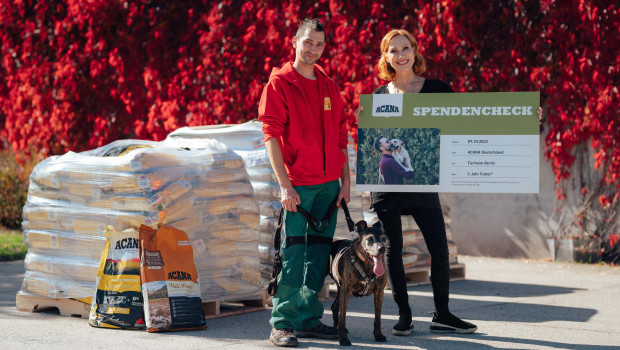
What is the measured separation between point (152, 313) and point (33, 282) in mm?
1405

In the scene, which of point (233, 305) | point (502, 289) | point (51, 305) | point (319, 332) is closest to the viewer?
point (319, 332)

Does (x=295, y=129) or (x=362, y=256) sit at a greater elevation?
(x=295, y=129)

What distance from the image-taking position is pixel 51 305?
595 centimetres

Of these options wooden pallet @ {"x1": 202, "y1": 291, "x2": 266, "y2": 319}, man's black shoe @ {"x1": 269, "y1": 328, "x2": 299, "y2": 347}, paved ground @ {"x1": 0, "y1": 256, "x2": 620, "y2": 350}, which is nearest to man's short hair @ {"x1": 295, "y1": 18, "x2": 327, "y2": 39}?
man's black shoe @ {"x1": 269, "y1": 328, "x2": 299, "y2": 347}

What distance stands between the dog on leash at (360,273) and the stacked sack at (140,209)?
49.1 inches

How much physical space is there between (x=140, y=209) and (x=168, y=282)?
1.95 ft

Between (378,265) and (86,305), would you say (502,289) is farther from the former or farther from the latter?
(86,305)

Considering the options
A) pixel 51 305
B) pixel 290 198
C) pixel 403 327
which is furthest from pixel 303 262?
pixel 51 305

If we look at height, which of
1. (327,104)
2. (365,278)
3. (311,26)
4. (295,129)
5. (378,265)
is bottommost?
(365,278)

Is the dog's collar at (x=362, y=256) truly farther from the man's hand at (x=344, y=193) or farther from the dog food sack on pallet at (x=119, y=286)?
the dog food sack on pallet at (x=119, y=286)

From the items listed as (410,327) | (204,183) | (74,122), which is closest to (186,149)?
(204,183)

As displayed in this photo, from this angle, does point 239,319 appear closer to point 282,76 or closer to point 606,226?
point 282,76

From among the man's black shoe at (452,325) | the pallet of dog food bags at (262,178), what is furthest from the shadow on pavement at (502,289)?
the man's black shoe at (452,325)

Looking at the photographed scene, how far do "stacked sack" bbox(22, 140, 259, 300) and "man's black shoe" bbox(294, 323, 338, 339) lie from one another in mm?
1045
